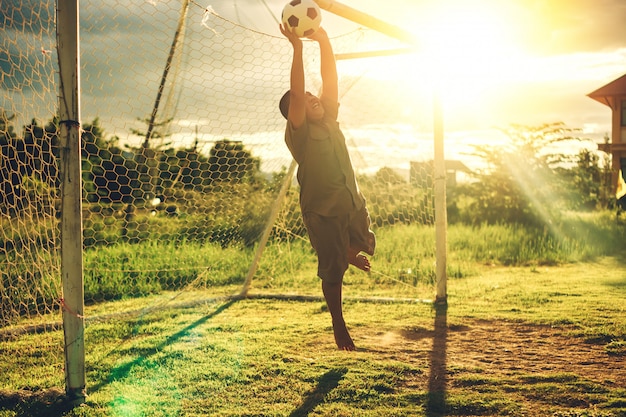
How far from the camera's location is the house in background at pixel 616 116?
23.1m

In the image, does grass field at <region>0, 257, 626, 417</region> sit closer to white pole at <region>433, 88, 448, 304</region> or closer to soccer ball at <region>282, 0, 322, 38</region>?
white pole at <region>433, 88, 448, 304</region>

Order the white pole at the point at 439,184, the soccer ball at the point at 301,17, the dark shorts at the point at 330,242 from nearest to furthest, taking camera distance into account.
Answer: the soccer ball at the point at 301,17
the dark shorts at the point at 330,242
the white pole at the point at 439,184

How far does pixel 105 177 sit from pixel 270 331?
2372 mm

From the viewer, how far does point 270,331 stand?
221 inches

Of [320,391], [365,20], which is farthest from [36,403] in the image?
[365,20]

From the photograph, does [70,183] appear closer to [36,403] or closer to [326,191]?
[36,403]

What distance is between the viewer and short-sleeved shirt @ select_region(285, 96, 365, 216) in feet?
13.6

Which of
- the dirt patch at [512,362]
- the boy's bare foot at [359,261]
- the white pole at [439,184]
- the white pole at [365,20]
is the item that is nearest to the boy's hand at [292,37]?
the white pole at [365,20]

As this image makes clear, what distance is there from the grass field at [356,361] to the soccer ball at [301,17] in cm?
240

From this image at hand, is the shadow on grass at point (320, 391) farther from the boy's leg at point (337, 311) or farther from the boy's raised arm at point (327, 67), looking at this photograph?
the boy's raised arm at point (327, 67)

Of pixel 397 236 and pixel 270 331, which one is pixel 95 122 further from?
pixel 397 236

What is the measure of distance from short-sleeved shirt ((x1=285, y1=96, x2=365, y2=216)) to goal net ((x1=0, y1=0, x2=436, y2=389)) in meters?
1.67

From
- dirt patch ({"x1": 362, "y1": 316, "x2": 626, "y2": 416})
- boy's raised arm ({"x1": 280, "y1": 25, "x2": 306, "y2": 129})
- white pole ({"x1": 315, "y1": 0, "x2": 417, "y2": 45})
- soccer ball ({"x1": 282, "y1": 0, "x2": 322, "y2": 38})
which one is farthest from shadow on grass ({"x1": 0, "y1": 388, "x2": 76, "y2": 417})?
white pole ({"x1": 315, "y1": 0, "x2": 417, "y2": 45})

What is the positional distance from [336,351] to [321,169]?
1.58 meters
